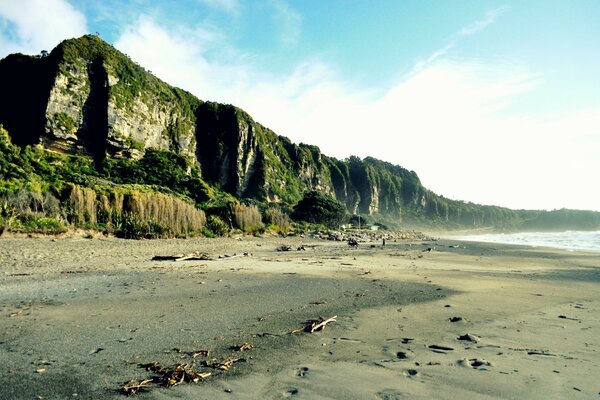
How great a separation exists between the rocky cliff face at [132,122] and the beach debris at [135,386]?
6064cm

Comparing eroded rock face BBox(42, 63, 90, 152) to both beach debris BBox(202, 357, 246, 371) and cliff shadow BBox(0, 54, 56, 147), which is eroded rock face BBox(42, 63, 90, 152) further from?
beach debris BBox(202, 357, 246, 371)

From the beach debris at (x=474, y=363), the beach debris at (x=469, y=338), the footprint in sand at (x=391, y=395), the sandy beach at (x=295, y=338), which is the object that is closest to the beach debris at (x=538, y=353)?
the sandy beach at (x=295, y=338)

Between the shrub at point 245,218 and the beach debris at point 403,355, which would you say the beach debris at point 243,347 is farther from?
the shrub at point 245,218

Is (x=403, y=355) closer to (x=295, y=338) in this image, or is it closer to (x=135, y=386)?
(x=295, y=338)

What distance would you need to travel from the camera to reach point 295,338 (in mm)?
4723

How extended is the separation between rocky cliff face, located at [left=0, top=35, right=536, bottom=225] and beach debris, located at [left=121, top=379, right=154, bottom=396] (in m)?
60.6

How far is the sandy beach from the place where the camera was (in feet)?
10.6

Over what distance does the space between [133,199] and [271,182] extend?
6248 centimetres

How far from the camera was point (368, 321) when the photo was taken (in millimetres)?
5625

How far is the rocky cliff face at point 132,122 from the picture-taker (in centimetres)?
5441

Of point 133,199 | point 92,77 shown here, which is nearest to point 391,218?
point 92,77

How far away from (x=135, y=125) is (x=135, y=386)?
67.5 metres

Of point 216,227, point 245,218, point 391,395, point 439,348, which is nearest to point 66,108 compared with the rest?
point 245,218

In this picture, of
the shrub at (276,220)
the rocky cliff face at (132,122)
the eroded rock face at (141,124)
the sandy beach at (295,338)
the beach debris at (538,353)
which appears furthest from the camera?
the eroded rock face at (141,124)
